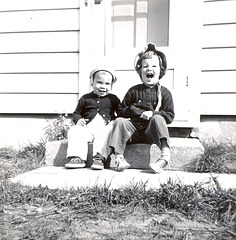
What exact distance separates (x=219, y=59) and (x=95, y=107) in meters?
1.61

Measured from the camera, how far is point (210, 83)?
3467 millimetres

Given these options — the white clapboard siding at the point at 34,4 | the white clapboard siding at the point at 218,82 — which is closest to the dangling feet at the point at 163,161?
the white clapboard siding at the point at 218,82

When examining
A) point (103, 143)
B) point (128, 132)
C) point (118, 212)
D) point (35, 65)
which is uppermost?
point (35, 65)

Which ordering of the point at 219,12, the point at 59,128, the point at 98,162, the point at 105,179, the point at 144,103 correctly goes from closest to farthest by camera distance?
1. the point at 105,179
2. the point at 98,162
3. the point at 144,103
4. the point at 219,12
5. the point at 59,128

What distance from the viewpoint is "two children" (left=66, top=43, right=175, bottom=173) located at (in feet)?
8.34

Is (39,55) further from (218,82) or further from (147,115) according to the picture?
(218,82)

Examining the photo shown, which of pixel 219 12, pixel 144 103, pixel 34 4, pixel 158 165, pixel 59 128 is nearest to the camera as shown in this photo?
pixel 158 165

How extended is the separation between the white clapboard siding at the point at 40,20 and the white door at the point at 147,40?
0.18 meters

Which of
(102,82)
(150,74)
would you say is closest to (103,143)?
(102,82)

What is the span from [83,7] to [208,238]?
10.5 feet

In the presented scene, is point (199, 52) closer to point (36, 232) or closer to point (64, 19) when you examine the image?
point (64, 19)

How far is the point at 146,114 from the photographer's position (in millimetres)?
2600

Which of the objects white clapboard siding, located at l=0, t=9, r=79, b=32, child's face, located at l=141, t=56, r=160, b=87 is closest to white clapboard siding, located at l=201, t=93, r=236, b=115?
child's face, located at l=141, t=56, r=160, b=87

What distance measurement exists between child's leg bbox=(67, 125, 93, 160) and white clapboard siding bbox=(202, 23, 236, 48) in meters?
1.83
